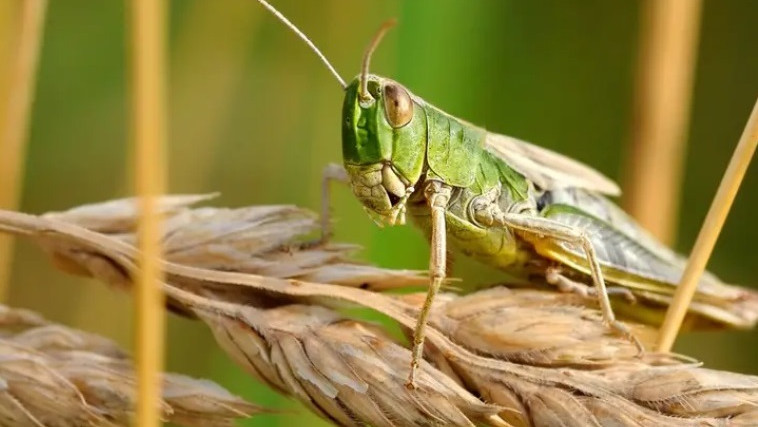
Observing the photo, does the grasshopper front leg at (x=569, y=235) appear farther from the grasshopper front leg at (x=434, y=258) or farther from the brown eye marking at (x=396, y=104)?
the brown eye marking at (x=396, y=104)

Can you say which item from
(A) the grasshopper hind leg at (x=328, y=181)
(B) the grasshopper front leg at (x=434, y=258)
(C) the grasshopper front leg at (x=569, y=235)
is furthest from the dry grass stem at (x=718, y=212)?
(A) the grasshopper hind leg at (x=328, y=181)

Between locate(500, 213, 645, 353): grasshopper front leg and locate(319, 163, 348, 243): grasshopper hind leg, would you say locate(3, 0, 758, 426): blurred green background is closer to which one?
locate(319, 163, 348, 243): grasshopper hind leg

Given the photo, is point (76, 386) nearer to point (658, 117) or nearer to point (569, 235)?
point (569, 235)

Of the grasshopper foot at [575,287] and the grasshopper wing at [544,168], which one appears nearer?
the grasshopper foot at [575,287]

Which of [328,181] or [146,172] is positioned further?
[328,181]

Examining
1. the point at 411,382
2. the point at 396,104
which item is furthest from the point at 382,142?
Answer: the point at 411,382
